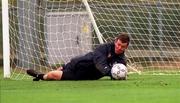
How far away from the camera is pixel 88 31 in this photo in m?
15.6

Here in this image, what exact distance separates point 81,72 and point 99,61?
66 cm

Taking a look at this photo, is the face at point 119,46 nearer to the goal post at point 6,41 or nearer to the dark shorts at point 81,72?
the dark shorts at point 81,72

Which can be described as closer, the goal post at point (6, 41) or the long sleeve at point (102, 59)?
the long sleeve at point (102, 59)

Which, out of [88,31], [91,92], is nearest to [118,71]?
[91,92]

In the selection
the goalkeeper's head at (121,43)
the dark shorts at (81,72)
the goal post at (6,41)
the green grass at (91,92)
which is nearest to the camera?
the green grass at (91,92)

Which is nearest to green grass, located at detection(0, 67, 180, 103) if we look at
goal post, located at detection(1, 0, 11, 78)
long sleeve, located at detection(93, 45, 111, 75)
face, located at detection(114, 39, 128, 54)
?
long sleeve, located at detection(93, 45, 111, 75)

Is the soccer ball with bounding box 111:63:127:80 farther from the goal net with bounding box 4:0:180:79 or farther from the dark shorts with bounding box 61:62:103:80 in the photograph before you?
the goal net with bounding box 4:0:180:79

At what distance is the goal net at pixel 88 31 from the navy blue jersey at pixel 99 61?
1.69m

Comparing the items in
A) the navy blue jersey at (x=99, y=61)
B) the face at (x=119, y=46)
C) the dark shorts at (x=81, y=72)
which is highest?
the face at (x=119, y=46)

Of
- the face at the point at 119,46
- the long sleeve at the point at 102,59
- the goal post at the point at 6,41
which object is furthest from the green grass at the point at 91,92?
the goal post at the point at 6,41

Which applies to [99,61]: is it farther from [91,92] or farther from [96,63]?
[91,92]

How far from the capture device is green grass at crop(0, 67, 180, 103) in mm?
7598

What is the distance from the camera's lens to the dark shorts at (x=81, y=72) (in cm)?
1118

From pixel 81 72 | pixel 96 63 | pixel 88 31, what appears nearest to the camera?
pixel 96 63
